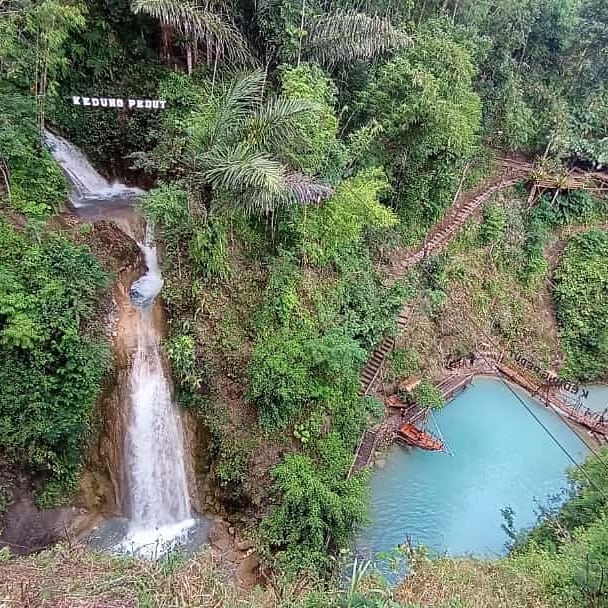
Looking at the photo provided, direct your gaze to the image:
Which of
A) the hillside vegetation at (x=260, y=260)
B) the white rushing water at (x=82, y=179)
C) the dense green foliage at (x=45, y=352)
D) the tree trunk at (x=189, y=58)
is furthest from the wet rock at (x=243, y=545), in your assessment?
the tree trunk at (x=189, y=58)

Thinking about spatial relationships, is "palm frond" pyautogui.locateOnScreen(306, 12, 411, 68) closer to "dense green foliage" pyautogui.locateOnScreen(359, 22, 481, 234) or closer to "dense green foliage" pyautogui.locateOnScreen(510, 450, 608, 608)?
"dense green foliage" pyautogui.locateOnScreen(359, 22, 481, 234)

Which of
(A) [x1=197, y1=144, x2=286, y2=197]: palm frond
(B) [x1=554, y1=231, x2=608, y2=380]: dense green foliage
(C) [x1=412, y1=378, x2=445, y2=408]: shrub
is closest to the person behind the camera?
(A) [x1=197, y1=144, x2=286, y2=197]: palm frond

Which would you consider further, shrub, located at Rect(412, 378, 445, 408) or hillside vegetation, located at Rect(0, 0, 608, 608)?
shrub, located at Rect(412, 378, 445, 408)

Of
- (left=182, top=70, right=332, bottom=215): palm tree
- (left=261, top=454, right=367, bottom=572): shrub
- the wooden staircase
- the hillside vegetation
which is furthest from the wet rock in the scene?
(left=182, top=70, right=332, bottom=215): palm tree

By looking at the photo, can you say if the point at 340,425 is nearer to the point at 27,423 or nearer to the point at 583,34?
the point at 27,423

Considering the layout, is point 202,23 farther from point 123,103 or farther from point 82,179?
point 82,179

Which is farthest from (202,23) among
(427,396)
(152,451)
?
(427,396)

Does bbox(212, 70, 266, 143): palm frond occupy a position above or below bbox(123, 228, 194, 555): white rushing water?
above

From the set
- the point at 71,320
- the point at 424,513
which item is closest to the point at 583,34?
the point at 424,513

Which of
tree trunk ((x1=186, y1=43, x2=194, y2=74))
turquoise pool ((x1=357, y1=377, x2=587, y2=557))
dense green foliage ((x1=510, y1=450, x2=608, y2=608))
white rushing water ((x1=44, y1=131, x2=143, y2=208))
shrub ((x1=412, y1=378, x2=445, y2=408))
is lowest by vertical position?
turquoise pool ((x1=357, y1=377, x2=587, y2=557))
